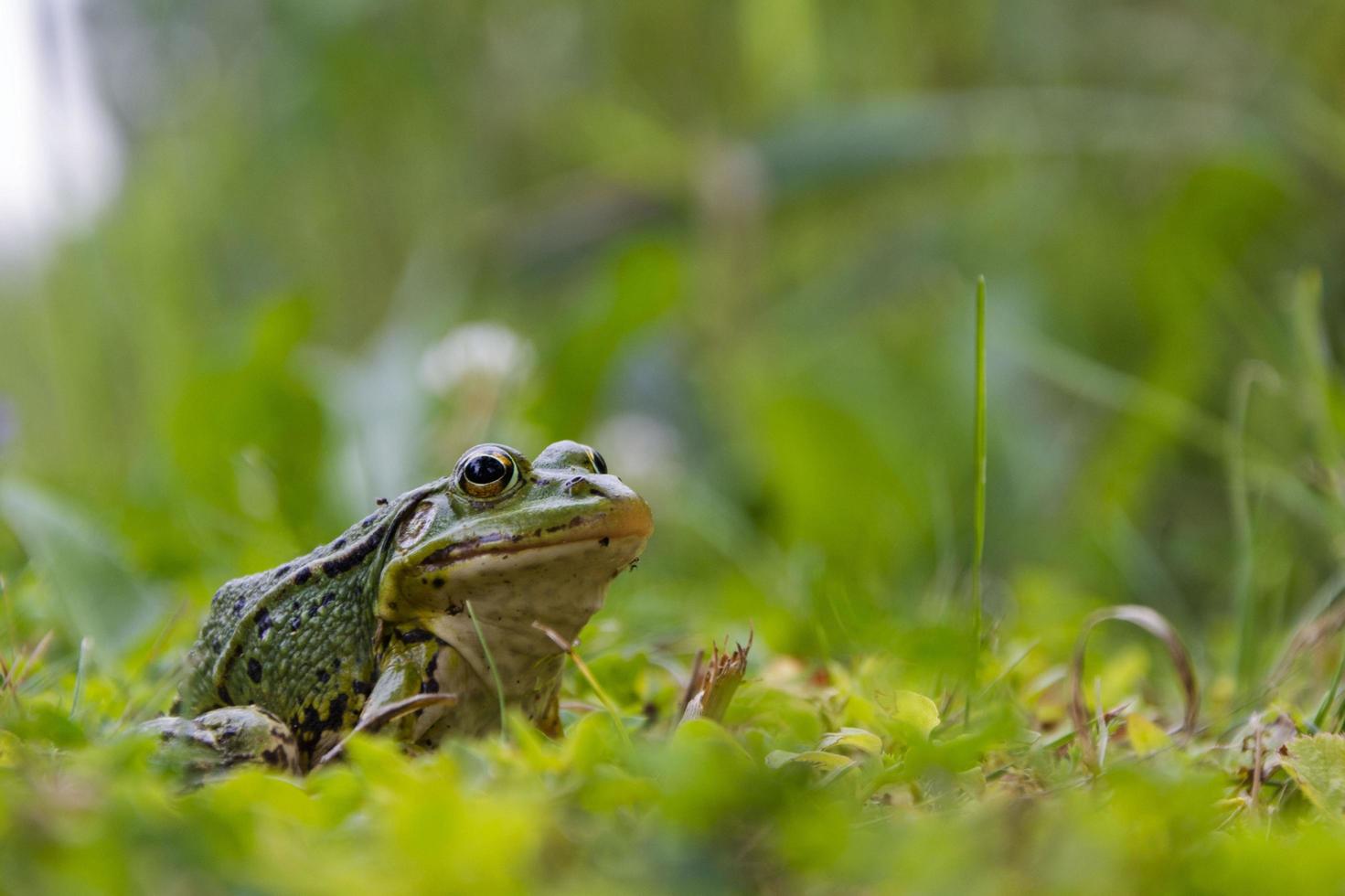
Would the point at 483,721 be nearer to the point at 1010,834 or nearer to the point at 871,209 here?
the point at 1010,834

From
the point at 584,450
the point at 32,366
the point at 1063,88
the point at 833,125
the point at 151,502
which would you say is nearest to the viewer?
the point at 584,450

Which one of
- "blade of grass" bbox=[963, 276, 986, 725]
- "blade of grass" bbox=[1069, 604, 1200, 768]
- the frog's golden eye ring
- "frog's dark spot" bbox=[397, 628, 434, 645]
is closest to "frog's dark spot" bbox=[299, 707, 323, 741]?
"frog's dark spot" bbox=[397, 628, 434, 645]

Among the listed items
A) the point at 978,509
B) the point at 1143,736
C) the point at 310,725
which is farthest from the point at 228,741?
the point at 1143,736

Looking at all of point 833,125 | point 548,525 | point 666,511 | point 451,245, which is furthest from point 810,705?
point 451,245

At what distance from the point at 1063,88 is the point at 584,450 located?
3352 mm

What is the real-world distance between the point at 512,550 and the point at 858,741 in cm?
43

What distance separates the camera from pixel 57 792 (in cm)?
71

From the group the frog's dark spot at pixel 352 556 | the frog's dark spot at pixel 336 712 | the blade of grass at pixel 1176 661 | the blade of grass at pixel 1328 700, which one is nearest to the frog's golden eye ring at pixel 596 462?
the frog's dark spot at pixel 352 556

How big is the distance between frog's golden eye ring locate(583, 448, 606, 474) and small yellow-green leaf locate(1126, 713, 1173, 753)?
0.68m

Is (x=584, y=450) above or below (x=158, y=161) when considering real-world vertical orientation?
below

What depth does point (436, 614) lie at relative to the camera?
126 centimetres

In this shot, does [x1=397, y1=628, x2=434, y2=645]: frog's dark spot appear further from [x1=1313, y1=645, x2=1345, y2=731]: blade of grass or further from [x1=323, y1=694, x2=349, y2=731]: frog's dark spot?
[x1=1313, y1=645, x2=1345, y2=731]: blade of grass

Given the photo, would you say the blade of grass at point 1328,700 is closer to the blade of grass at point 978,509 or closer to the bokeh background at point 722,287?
the blade of grass at point 978,509

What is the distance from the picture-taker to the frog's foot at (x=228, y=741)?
1.06 meters
